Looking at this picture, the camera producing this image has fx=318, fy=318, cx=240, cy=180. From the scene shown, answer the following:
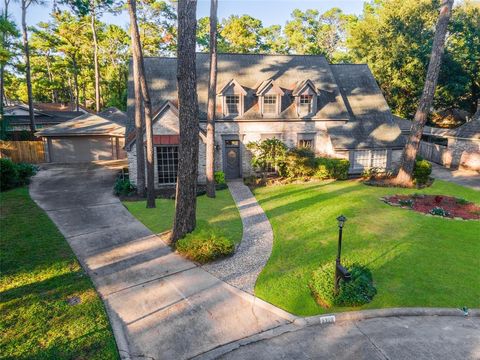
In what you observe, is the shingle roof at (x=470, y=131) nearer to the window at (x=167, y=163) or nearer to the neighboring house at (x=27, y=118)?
the window at (x=167, y=163)

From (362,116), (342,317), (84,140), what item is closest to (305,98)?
(362,116)

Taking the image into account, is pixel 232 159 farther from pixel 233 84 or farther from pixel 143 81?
pixel 143 81

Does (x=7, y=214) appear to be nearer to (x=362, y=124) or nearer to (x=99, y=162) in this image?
(x=99, y=162)

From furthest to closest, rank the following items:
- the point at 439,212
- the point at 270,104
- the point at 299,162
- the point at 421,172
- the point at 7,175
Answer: the point at 270,104, the point at 299,162, the point at 421,172, the point at 7,175, the point at 439,212

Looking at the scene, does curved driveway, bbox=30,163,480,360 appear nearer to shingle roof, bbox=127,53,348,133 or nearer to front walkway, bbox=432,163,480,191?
shingle roof, bbox=127,53,348,133

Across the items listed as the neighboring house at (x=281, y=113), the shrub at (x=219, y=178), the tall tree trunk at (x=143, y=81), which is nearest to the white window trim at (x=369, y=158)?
the neighboring house at (x=281, y=113)

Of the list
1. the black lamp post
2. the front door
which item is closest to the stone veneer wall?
the front door

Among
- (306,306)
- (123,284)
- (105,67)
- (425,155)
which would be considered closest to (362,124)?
(425,155)
